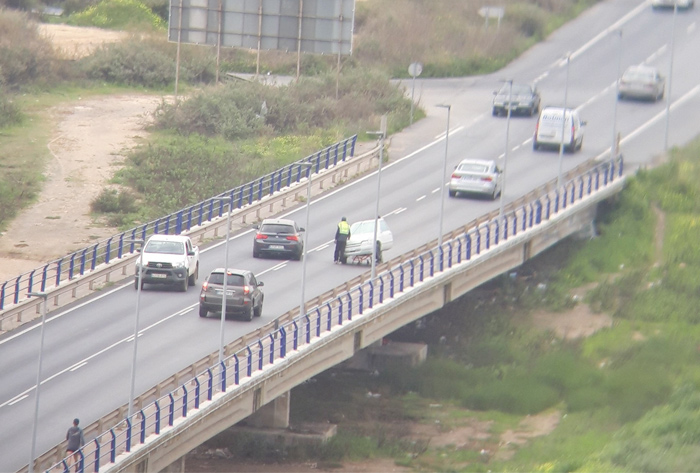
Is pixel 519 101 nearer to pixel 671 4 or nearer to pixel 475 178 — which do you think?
pixel 475 178

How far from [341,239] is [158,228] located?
752 cm

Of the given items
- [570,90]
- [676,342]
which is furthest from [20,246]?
[570,90]

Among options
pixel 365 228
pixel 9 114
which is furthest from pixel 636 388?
pixel 9 114

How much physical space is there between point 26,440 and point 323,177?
2690cm

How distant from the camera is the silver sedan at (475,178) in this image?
2311 inches

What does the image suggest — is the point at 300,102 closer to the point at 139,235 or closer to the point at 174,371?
the point at 139,235

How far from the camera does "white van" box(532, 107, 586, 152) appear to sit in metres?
64.7

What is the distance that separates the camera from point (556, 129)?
65.2m

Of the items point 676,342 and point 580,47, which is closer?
point 676,342

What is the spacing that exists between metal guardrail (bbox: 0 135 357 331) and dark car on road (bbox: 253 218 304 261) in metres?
1.62

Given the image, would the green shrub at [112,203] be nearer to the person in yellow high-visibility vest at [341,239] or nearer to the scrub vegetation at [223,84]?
the scrub vegetation at [223,84]

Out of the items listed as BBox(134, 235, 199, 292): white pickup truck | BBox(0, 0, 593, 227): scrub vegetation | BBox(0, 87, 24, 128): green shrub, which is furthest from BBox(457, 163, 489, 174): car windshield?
BBox(0, 87, 24, 128): green shrub

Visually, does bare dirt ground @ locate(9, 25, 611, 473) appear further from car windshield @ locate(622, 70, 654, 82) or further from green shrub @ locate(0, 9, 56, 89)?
car windshield @ locate(622, 70, 654, 82)

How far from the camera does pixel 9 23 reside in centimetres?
8200
